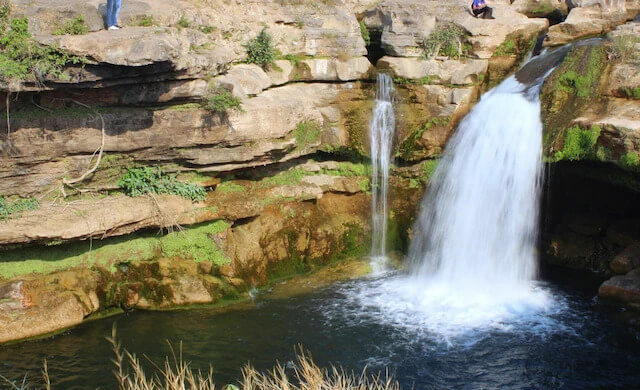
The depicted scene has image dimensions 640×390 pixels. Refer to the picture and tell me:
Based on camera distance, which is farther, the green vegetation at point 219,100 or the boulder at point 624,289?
the green vegetation at point 219,100

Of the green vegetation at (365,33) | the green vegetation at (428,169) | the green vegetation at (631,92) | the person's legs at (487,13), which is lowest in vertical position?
the green vegetation at (428,169)

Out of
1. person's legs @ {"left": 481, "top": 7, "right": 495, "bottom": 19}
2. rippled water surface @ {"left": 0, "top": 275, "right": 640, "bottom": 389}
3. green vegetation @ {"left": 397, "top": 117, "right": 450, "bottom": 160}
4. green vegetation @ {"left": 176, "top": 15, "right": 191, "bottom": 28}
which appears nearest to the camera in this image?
rippled water surface @ {"left": 0, "top": 275, "right": 640, "bottom": 389}

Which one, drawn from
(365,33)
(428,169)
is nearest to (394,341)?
(428,169)

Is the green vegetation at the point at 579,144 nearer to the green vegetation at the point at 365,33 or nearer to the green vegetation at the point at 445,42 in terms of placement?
the green vegetation at the point at 445,42

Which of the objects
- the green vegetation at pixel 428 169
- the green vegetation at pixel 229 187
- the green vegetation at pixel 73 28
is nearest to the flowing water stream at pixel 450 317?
the green vegetation at pixel 428 169

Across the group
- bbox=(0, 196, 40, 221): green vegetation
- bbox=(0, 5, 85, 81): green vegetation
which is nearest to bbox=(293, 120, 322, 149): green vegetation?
bbox=(0, 5, 85, 81): green vegetation

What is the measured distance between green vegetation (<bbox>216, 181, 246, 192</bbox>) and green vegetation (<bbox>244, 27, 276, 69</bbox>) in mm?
3379

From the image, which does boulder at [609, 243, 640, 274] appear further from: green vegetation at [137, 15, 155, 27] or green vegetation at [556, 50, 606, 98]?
green vegetation at [137, 15, 155, 27]

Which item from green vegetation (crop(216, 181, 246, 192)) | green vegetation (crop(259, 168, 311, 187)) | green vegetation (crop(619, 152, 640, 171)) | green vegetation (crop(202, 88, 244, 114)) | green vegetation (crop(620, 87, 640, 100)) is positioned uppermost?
green vegetation (crop(620, 87, 640, 100))

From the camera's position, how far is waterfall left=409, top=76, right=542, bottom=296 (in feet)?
45.0

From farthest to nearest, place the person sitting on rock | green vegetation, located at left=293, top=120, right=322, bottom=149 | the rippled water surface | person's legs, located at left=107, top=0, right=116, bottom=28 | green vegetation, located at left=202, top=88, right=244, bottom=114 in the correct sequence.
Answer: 1. the person sitting on rock
2. green vegetation, located at left=293, top=120, right=322, bottom=149
3. green vegetation, located at left=202, top=88, right=244, bottom=114
4. person's legs, located at left=107, top=0, right=116, bottom=28
5. the rippled water surface

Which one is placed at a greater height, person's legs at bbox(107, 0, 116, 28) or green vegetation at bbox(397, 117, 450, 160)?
person's legs at bbox(107, 0, 116, 28)

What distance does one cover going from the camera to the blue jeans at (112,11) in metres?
12.0

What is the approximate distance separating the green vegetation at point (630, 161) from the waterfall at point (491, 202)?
79.1 inches
